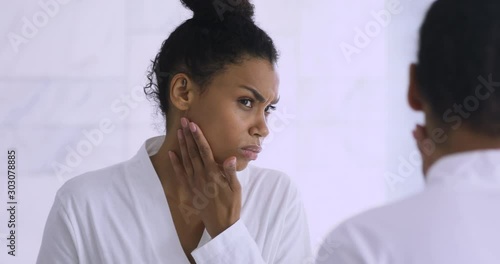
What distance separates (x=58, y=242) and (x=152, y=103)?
2.91 feet

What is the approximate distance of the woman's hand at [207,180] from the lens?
3.78 feet

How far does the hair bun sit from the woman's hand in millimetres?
207

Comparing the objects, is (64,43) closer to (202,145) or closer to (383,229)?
(202,145)

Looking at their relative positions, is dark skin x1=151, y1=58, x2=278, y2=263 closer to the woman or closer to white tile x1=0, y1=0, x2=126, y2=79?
the woman

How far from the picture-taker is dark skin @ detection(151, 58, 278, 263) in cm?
116

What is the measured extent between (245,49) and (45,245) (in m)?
0.51

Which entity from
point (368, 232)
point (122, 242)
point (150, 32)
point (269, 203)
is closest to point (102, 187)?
point (122, 242)

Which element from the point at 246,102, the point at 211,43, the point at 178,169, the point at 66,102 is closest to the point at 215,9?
the point at 211,43

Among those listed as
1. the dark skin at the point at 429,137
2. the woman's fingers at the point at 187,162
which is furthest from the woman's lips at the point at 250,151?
the dark skin at the point at 429,137

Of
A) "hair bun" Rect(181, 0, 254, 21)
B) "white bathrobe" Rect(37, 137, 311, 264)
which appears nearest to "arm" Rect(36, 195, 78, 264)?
"white bathrobe" Rect(37, 137, 311, 264)

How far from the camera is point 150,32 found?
2090 mm

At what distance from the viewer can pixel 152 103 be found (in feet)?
6.63

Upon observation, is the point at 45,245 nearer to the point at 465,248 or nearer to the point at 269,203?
the point at 269,203

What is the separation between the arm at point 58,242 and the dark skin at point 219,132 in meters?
0.20
